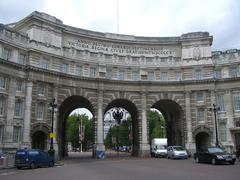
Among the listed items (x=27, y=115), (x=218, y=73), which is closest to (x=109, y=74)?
(x=27, y=115)

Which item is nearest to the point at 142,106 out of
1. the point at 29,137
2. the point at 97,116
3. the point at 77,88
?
the point at 97,116

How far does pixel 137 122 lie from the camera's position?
4912 cm

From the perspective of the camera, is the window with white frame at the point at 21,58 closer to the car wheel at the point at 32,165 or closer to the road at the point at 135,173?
the car wheel at the point at 32,165

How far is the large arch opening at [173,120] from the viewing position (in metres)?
49.5

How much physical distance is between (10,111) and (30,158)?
12969 millimetres

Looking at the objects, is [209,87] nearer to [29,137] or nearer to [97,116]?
[97,116]

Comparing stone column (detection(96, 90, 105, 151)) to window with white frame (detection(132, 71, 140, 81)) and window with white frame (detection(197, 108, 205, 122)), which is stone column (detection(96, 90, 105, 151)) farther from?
window with white frame (detection(197, 108, 205, 122))

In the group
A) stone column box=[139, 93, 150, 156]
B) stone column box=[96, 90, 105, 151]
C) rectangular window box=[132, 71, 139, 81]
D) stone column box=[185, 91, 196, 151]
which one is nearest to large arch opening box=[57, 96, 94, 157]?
stone column box=[96, 90, 105, 151]

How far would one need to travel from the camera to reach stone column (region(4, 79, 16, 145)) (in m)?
36.9

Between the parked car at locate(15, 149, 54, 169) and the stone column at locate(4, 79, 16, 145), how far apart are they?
1074 cm

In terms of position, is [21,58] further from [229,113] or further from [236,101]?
[236,101]

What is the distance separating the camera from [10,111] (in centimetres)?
3753

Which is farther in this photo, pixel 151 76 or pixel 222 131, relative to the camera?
pixel 151 76

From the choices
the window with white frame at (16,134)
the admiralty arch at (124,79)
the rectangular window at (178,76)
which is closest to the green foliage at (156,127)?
the admiralty arch at (124,79)
